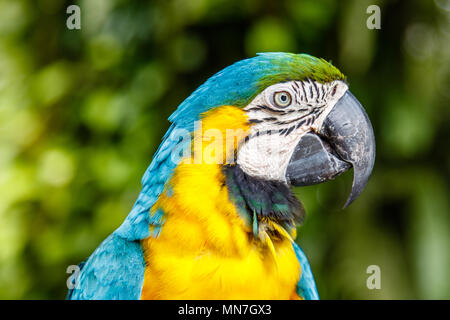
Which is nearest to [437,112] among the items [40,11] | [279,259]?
[279,259]

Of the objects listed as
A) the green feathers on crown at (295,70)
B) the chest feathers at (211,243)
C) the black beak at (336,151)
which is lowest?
the chest feathers at (211,243)

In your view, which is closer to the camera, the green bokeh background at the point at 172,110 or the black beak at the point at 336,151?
the black beak at the point at 336,151

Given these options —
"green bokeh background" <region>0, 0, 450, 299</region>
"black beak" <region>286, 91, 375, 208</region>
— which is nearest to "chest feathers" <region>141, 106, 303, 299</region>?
"black beak" <region>286, 91, 375, 208</region>

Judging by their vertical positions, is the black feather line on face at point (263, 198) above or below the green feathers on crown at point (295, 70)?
below

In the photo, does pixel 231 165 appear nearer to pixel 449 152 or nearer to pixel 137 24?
pixel 137 24

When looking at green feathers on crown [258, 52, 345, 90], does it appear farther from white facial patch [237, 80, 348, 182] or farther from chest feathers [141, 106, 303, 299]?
chest feathers [141, 106, 303, 299]

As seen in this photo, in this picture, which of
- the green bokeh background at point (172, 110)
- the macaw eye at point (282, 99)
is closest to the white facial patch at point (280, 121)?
the macaw eye at point (282, 99)

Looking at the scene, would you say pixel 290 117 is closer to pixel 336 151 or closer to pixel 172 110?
pixel 336 151

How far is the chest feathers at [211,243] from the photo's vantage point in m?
0.78

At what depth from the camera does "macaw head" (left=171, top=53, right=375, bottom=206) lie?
82 cm

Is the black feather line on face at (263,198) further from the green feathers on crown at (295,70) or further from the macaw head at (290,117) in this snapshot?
the green feathers on crown at (295,70)

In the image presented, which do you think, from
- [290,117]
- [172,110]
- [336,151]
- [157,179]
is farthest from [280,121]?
[172,110]

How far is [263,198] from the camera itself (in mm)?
825

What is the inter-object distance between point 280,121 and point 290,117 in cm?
2
